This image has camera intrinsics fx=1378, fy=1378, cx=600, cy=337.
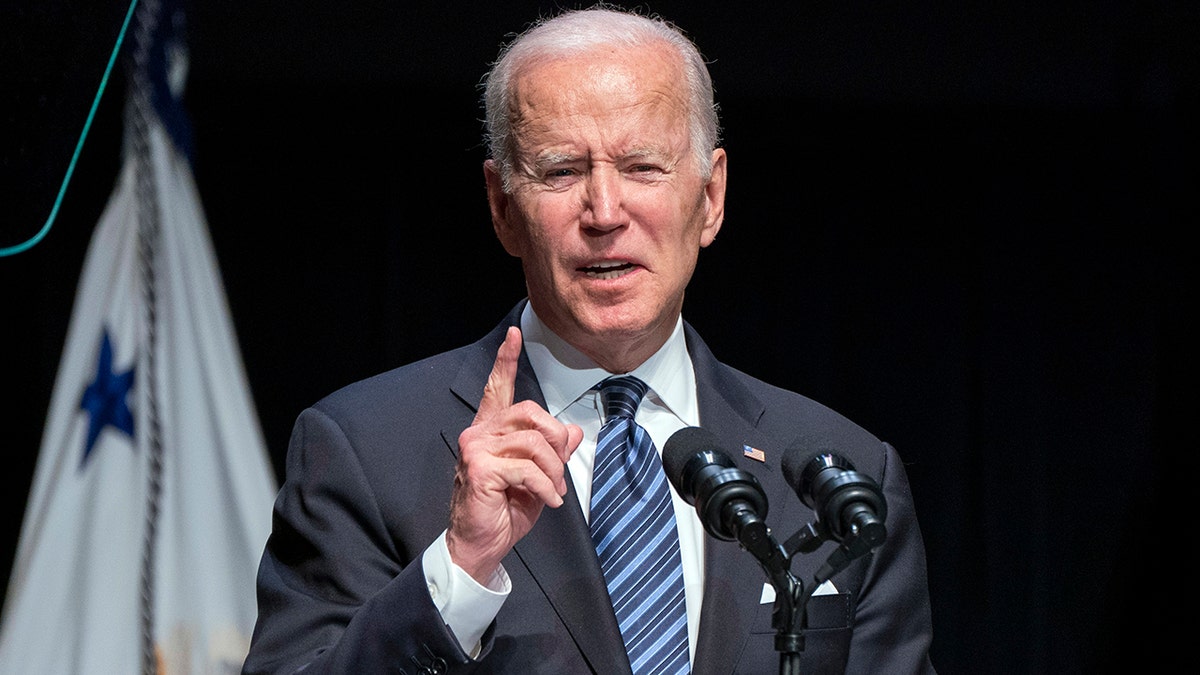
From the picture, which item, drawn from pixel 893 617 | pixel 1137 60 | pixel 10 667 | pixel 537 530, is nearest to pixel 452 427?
pixel 537 530

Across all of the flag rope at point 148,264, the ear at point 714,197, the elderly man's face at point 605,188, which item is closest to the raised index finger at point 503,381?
the elderly man's face at point 605,188

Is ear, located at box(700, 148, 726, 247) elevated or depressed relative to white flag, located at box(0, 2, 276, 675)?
elevated

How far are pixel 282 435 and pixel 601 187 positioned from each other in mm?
1629

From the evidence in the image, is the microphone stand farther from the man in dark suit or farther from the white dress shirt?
the white dress shirt

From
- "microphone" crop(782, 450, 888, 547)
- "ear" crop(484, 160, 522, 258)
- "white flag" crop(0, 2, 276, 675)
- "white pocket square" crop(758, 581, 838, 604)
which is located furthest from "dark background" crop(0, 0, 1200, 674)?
"microphone" crop(782, 450, 888, 547)

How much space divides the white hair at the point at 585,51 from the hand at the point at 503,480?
507mm

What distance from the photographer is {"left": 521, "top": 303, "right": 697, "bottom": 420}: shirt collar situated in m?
1.94

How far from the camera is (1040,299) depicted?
351cm

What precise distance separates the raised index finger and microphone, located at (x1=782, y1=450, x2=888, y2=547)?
1.25 feet

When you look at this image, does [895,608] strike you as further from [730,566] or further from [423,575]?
[423,575]

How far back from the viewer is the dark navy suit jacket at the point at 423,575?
1.62m

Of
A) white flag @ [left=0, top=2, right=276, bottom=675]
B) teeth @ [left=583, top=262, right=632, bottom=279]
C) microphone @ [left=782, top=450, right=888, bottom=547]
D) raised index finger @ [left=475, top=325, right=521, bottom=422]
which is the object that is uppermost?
teeth @ [left=583, top=262, right=632, bottom=279]

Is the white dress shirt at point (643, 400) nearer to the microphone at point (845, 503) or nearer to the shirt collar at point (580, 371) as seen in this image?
the shirt collar at point (580, 371)

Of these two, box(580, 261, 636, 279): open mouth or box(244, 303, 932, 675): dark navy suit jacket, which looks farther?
box(580, 261, 636, 279): open mouth
